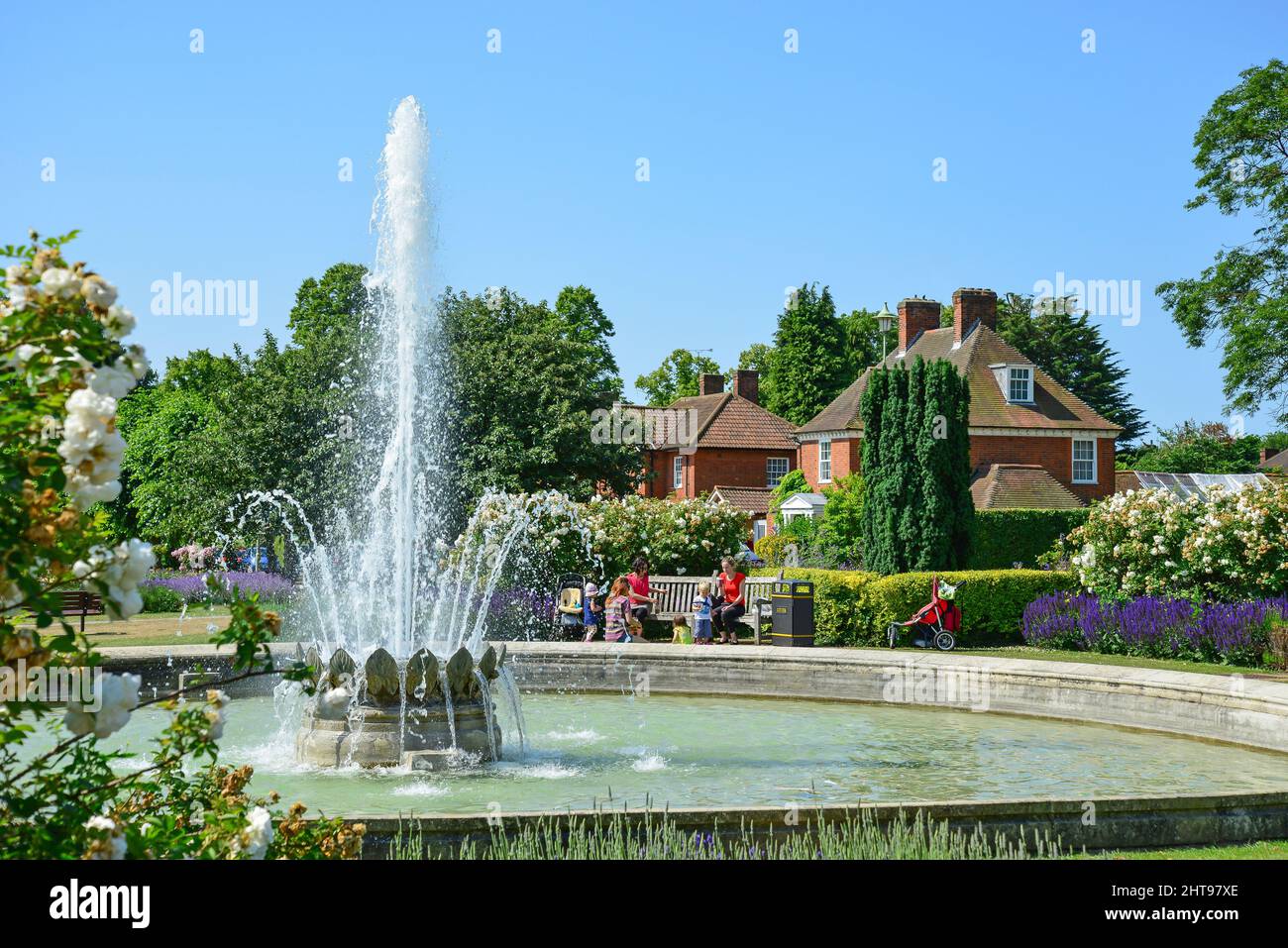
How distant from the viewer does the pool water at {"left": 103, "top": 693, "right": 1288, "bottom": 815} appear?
916 centimetres

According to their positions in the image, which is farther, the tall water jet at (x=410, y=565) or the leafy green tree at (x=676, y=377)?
the leafy green tree at (x=676, y=377)

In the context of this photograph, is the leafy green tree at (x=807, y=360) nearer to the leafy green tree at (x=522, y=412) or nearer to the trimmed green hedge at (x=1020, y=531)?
the leafy green tree at (x=522, y=412)

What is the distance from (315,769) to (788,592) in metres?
9.36

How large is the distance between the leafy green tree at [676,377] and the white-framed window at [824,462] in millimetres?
31097

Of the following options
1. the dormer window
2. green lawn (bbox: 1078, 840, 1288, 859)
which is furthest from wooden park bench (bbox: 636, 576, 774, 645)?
the dormer window

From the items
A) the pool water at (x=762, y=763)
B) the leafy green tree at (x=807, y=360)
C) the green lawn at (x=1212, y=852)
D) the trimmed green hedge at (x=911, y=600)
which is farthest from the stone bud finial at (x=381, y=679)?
the leafy green tree at (x=807, y=360)

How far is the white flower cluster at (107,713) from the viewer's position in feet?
10.6

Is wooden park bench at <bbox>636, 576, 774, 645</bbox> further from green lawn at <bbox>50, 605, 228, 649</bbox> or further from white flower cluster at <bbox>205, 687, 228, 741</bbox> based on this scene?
white flower cluster at <bbox>205, 687, 228, 741</bbox>

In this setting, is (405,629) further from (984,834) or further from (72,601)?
(72,601)

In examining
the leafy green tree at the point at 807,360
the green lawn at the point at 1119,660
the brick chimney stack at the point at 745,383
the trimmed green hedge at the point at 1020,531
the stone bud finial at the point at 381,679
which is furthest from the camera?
the leafy green tree at the point at 807,360

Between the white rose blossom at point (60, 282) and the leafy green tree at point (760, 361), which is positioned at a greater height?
the leafy green tree at point (760, 361)
